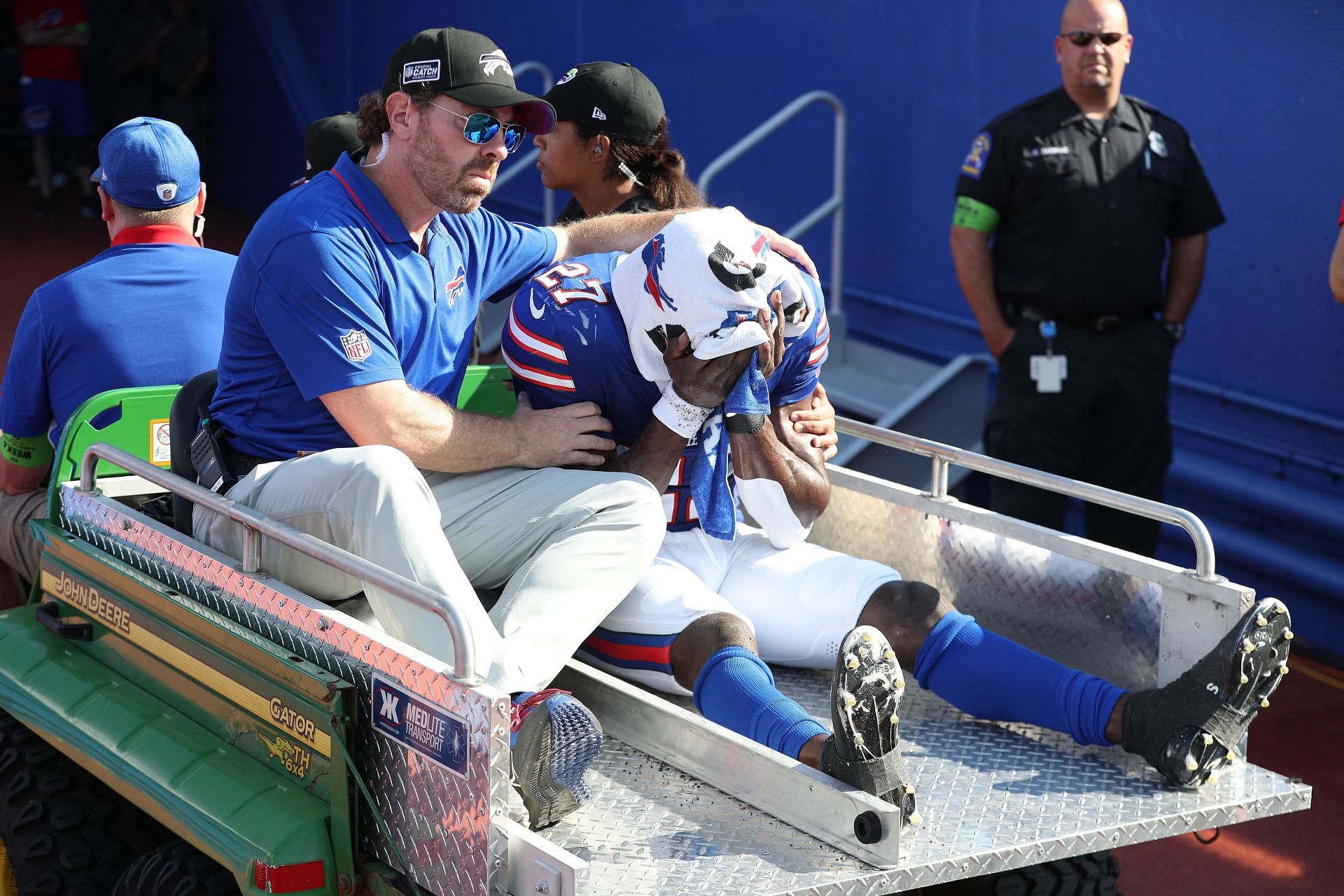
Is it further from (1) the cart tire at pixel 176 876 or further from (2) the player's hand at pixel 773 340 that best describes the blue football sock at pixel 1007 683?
(1) the cart tire at pixel 176 876

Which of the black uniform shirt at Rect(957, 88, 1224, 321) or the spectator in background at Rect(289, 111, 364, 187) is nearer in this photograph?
the spectator in background at Rect(289, 111, 364, 187)

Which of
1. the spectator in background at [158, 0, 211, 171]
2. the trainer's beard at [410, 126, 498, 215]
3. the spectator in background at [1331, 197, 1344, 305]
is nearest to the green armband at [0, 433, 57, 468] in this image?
the trainer's beard at [410, 126, 498, 215]

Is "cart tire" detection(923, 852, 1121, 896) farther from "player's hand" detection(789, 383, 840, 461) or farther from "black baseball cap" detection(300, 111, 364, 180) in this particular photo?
"black baseball cap" detection(300, 111, 364, 180)

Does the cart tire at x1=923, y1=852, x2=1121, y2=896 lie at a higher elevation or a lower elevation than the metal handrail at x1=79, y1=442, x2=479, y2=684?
lower

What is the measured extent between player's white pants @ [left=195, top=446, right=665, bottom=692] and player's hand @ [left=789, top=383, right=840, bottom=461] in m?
0.50

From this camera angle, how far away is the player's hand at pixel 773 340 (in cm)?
324

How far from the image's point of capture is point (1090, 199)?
5.55 metres

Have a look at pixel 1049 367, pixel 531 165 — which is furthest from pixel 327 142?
pixel 531 165

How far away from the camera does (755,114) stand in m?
8.25

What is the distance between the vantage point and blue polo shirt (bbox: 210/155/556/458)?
3256 mm

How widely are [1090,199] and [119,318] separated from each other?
331 centimetres

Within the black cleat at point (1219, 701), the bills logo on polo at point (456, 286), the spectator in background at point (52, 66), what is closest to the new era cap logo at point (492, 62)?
the bills logo on polo at point (456, 286)

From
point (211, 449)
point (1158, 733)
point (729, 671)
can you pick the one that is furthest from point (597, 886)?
point (211, 449)

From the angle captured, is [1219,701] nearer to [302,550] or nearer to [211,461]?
[302,550]
